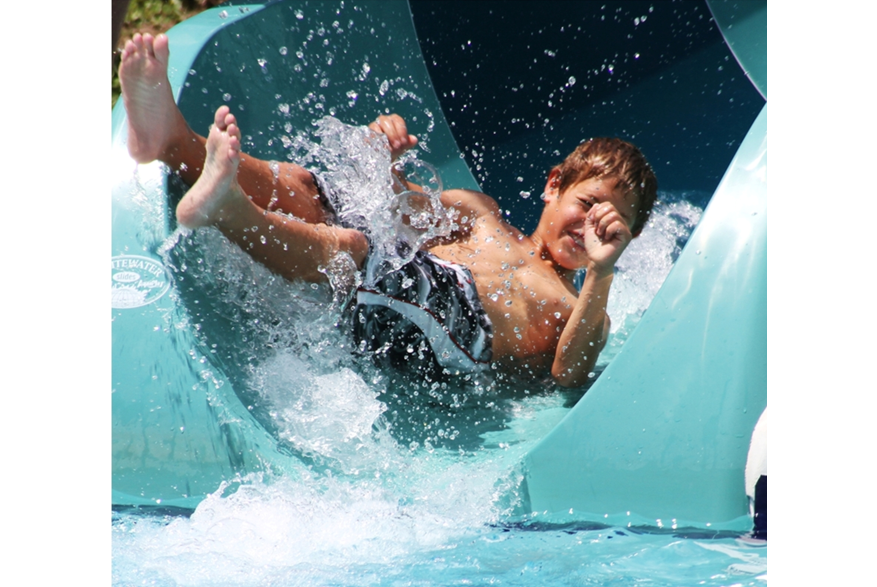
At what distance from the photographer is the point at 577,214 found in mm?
1660

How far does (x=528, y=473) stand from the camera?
4.04 ft

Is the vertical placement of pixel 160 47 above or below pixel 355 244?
above

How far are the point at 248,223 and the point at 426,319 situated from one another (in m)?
0.40

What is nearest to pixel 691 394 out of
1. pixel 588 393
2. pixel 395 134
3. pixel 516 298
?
pixel 588 393

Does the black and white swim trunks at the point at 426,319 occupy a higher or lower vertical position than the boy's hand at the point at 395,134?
lower

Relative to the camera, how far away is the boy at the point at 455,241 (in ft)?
3.95

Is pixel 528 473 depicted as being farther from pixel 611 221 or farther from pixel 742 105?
pixel 742 105

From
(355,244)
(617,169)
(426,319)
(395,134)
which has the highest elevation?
(395,134)

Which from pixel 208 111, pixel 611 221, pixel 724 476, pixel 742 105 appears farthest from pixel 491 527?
pixel 742 105

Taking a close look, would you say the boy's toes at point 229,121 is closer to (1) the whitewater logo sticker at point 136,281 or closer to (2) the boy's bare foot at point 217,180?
(2) the boy's bare foot at point 217,180

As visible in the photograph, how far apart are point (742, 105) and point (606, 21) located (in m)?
0.42

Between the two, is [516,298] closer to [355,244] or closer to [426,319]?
[426,319]

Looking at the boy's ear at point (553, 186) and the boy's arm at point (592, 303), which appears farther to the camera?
the boy's ear at point (553, 186)

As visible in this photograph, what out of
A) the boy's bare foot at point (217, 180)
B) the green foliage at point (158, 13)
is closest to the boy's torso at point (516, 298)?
the boy's bare foot at point (217, 180)
